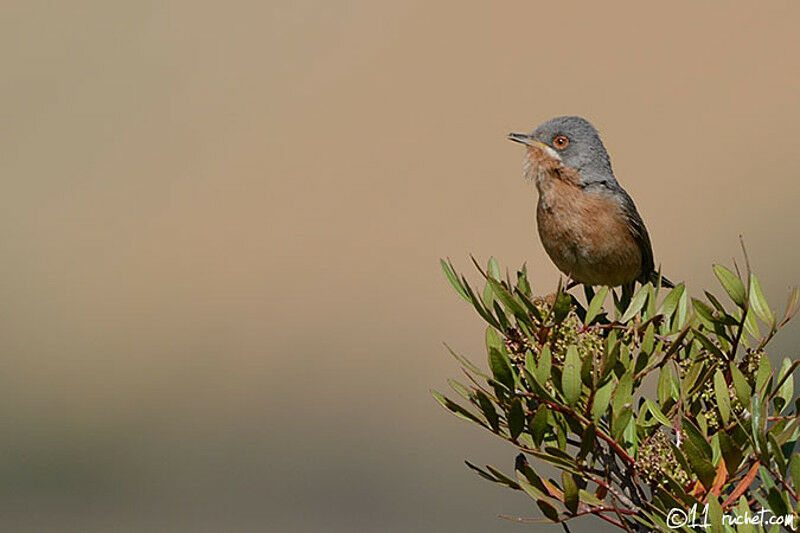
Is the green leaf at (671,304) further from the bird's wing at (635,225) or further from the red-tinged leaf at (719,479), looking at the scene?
the bird's wing at (635,225)

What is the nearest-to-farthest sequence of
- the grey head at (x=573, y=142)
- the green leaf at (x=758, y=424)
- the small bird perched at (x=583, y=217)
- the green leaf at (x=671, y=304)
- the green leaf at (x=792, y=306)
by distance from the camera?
the green leaf at (x=758, y=424), the green leaf at (x=792, y=306), the green leaf at (x=671, y=304), the grey head at (x=573, y=142), the small bird perched at (x=583, y=217)

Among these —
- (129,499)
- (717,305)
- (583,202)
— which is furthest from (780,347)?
(717,305)

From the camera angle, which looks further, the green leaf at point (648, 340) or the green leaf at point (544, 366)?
the green leaf at point (648, 340)

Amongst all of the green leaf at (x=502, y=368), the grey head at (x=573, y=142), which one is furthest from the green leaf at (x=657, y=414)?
the grey head at (x=573, y=142)

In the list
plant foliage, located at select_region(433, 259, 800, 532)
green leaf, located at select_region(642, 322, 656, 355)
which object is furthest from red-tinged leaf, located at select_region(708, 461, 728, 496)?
green leaf, located at select_region(642, 322, 656, 355)

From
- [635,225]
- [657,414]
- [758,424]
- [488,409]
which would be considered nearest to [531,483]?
[488,409]

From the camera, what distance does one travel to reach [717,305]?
2771mm

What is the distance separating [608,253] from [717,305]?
308cm

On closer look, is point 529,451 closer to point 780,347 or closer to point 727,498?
point 727,498

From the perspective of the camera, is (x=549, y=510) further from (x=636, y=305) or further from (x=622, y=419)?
(x=636, y=305)

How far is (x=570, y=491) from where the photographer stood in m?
2.46

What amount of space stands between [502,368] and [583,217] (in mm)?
3357

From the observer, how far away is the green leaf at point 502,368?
2.62 m

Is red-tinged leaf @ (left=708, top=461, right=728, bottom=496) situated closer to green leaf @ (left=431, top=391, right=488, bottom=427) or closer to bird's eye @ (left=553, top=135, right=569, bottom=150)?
green leaf @ (left=431, top=391, right=488, bottom=427)
